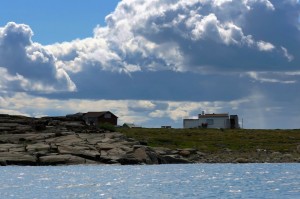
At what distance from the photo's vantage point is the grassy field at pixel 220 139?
135125 mm

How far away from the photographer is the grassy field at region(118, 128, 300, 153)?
13512cm

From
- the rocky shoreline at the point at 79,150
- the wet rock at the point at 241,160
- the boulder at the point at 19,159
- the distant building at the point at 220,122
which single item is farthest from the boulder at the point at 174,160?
the distant building at the point at 220,122

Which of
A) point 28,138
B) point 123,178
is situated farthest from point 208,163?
point 123,178

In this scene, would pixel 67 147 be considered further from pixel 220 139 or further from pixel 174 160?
pixel 220 139

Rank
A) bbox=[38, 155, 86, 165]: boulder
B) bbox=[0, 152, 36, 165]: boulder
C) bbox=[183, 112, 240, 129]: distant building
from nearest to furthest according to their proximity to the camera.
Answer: bbox=[38, 155, 86, 165]: boulder
bbox=[0, 152, 36, 165]: boulder
bbox=[183, 112, 240, 129]: distant building

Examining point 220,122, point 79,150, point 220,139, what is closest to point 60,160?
point 79,150

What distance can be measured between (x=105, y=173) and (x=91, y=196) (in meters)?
30.2

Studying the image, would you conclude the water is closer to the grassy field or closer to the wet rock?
the wet rock

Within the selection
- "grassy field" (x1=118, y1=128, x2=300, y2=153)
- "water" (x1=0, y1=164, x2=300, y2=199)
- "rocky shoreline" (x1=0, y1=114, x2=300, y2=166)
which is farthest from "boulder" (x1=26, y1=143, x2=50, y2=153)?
"grassy field" (x1=118, y1=128, x2=300, y2=153)

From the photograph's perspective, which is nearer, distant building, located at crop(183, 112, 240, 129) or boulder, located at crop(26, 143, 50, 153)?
boulder, located at crop(26, 143, 50, 153)

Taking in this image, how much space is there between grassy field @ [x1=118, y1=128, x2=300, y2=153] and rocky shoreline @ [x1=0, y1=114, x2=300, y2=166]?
8.41 meters

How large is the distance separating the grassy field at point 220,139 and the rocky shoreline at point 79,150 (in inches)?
331

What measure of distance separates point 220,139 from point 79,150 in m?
50.7

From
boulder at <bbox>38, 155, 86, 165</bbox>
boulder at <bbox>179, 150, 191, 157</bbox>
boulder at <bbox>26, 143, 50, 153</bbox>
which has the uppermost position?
boulder at <bbox>26, 143, 50, 153</bbox>
